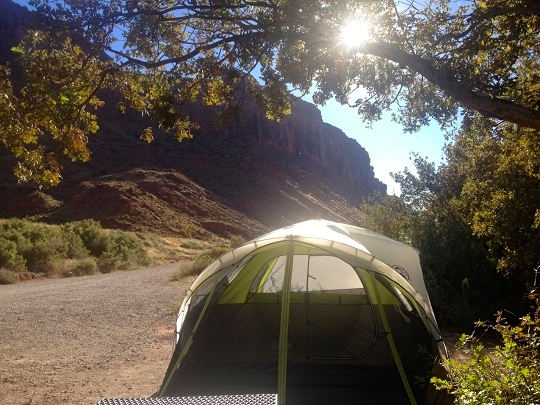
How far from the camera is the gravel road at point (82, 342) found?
6094mm

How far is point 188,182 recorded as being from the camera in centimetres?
5356

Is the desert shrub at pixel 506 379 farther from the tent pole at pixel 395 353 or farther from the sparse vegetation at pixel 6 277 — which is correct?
the sparse vegetation at pixel 6 277

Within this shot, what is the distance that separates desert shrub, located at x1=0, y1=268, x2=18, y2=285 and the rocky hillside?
21.3 m

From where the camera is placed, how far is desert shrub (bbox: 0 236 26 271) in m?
17.7

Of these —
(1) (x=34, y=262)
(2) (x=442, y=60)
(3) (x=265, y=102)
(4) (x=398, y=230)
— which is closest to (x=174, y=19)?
(3) (x=265, y=102)

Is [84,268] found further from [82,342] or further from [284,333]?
[284,333]

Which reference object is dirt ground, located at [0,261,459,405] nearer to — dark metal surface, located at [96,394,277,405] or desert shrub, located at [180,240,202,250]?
dark metal surface, located at [96,394,277,405]

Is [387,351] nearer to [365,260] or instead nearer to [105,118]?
[365,260]

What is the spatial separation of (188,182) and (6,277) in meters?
37.4

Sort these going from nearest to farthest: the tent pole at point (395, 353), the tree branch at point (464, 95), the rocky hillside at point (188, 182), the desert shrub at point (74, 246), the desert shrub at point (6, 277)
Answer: the tent pole at point (395, 353), the tree branch at point (464, 95), the desert shrub at point (6, 277), the desert shrub at point (74, 246), the rocky hillside at point (188, 182)

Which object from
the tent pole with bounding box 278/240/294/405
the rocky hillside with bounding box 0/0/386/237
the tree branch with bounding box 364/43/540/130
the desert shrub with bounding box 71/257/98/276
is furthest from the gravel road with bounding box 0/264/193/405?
the rocky hillside with bounding box 0/0/386/237

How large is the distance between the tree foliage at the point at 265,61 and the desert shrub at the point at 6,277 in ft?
31.9

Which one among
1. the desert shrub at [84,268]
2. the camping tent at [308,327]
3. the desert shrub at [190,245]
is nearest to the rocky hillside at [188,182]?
the desert shrub at [190,245]

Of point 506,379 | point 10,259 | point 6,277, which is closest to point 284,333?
point 506,379
